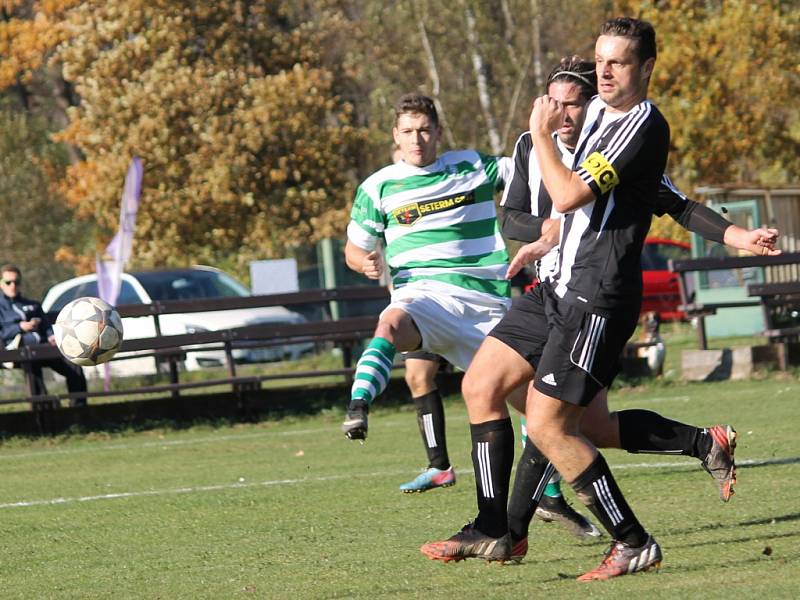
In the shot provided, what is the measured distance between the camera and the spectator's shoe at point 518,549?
5359 mm

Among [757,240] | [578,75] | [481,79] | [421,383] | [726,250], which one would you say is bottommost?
[726,250]

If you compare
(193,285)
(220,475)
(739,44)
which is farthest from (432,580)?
(739,44)

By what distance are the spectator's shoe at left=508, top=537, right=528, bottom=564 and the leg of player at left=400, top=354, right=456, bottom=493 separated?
2171 millimetres

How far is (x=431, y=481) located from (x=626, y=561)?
2669 millimetres

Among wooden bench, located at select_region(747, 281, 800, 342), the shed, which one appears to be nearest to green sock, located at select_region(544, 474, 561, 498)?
wooden bench, located at select_region(747, 281, 800, 342)

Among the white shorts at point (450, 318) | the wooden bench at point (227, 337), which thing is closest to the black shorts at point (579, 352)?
the white shorts at point (450, 318)

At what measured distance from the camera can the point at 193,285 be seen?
1952 cm

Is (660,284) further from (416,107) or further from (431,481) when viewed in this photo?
(416,107)

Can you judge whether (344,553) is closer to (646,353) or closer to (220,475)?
(220,475)

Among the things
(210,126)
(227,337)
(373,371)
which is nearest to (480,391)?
(373,371)

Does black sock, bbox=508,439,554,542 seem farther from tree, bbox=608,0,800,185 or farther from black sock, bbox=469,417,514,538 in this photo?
tree, bbox=608,0,800,185

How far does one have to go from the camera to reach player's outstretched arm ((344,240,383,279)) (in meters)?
6.87

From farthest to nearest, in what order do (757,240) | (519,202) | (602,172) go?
(519,202) < (757,240) < (602,172)

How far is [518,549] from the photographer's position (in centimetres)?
538
